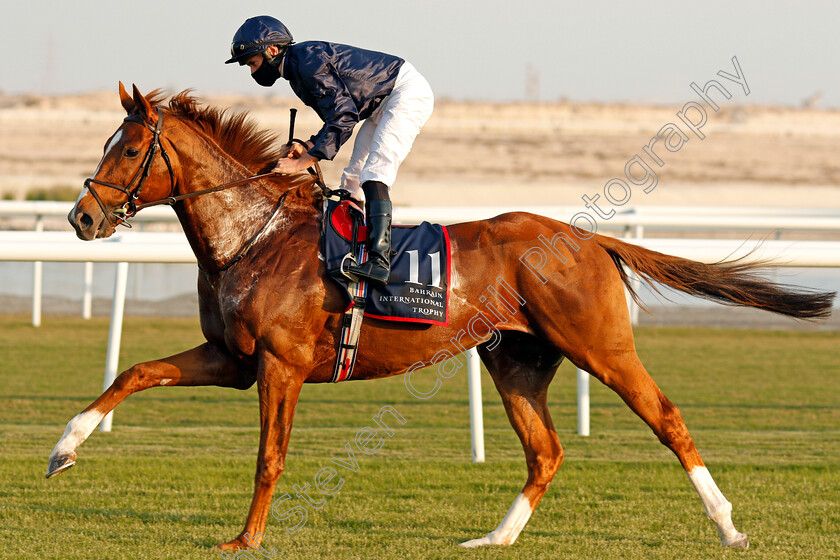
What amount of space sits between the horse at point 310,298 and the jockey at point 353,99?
21 centimetres

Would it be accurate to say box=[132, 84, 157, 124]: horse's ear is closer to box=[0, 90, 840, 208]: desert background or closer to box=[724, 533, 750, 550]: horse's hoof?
box=[724, 533, 750, 550]: horse's hoof

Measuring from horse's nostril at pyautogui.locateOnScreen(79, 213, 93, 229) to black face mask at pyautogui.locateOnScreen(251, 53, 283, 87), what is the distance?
33.1 inches

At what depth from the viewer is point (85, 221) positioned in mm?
3502

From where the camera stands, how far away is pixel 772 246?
185 inches

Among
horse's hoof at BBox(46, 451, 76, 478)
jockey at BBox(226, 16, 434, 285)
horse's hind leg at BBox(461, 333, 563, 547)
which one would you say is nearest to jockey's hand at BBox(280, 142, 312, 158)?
jockey at BBox(226, 16, 434, 285)

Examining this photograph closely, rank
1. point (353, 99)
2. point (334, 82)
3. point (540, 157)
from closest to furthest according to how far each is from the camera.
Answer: point (334, 82) < point (353, 99) < point (540, 157)

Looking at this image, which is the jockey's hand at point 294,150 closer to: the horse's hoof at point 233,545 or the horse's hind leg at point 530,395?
the horse's hind leg at point 530,395

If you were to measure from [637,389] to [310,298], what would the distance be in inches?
49.6

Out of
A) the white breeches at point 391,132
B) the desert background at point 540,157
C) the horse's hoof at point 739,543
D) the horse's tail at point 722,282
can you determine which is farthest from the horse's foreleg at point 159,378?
the desert background at point 540,157

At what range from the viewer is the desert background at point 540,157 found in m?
26.5

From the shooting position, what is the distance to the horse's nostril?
3.50 metres

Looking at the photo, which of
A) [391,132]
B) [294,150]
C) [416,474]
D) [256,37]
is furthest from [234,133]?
[416,474]

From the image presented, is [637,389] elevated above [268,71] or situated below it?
below

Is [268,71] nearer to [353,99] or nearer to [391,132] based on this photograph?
[353,99]
